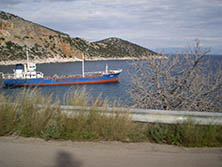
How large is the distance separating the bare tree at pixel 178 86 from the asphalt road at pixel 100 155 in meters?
2.45

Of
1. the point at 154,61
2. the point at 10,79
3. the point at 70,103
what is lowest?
the point at 10,79

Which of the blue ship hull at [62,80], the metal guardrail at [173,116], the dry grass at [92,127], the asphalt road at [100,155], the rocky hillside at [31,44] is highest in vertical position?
the rocky hillside at [31,44]

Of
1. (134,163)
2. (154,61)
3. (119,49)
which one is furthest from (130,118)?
(119,49)

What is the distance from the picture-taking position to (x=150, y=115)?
4527mm

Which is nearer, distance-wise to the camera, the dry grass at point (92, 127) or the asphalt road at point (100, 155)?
the asphalt road at point (100, 155)

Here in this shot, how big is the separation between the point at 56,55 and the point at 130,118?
97.3 m

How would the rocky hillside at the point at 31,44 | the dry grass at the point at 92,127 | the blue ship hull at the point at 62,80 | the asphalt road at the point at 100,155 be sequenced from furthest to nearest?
the rocky hillside at the point at 31,44
the blue ship hull at the point at 62,80
the dry grass at the point at 92,127
the asphalt road at the point at 100,155

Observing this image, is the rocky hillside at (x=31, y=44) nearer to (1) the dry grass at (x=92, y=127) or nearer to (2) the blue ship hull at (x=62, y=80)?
(2) the blue ship hull at (x=62, y=80)

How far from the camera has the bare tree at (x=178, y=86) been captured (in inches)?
255

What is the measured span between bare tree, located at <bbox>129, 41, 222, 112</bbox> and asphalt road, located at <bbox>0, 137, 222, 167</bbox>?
245cm

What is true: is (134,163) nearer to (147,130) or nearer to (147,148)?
(147,148)

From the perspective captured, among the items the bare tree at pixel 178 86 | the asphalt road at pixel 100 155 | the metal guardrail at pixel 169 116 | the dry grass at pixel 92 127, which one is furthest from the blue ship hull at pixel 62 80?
the asphalt road at pixel 100 155

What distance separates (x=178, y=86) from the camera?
6934 mm

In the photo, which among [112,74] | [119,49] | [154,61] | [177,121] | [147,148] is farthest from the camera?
[119,49]
